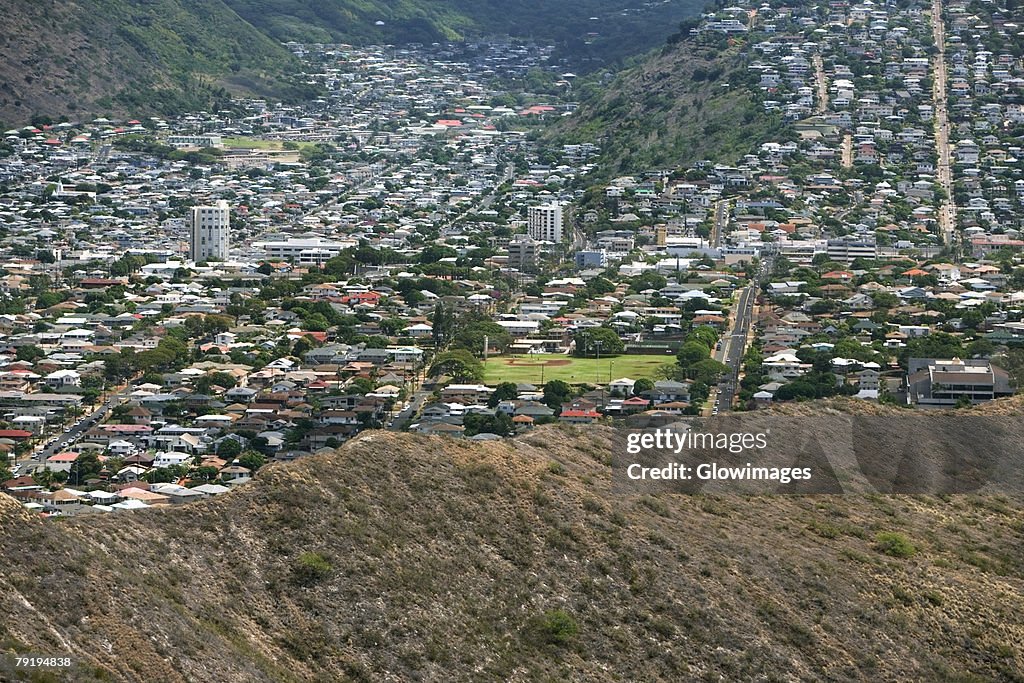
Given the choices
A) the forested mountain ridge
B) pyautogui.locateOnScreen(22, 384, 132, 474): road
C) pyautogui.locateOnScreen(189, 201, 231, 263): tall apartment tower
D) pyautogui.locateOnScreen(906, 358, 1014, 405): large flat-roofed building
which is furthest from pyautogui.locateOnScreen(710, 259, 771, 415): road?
the forested mountain ridge

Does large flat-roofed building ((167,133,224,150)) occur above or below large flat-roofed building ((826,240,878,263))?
above

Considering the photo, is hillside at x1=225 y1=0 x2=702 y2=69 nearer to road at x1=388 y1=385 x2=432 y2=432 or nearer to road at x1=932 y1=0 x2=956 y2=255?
road at x1=932 y1=0 x2=956 y2=255

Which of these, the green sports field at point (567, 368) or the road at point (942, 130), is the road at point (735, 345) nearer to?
the green sports field at point (567, 368)

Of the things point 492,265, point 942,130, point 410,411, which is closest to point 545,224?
point 492,265

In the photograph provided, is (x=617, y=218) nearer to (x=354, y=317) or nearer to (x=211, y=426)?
(x=354, y=317)

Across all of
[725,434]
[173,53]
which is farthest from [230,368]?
[173,53]

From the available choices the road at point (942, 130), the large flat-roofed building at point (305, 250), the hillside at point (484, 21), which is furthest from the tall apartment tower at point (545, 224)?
the hillside at point (484, 21)
